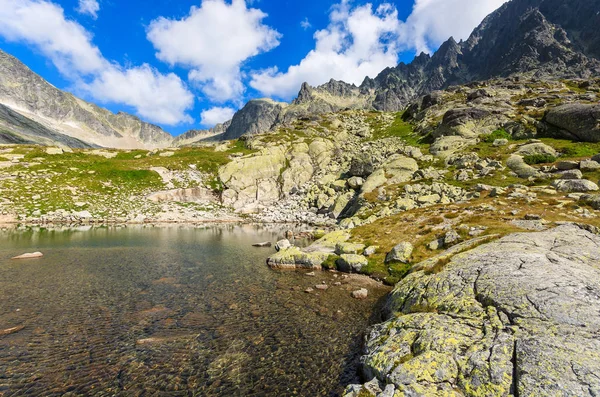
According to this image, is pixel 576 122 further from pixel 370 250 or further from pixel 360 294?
pixel 360 294

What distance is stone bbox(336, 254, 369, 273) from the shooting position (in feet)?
93.5

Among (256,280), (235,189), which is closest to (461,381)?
(256,280)

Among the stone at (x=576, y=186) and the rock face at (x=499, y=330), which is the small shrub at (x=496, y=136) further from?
the rock face at (x=499, y=330)

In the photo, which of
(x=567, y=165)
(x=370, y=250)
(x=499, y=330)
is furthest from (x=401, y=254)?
(x=567, y=165)

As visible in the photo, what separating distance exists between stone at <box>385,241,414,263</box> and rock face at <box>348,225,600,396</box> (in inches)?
434

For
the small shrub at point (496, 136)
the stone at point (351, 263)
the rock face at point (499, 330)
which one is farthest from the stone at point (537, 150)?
the rock face at point (499, 330)

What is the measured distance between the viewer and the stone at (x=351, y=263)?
93.5 ft

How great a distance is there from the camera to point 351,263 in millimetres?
28641

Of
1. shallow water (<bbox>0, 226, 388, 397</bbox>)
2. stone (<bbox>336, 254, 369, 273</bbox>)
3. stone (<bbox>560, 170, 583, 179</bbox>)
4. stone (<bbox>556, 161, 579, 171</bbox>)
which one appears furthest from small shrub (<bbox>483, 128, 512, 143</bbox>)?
shallow water (<bbox>0, 226, 388, 397</bbox>)

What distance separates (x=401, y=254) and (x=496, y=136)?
75.6 metres

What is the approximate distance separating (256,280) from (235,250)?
13.6 metres

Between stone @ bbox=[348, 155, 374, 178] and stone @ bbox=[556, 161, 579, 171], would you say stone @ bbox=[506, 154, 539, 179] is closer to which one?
stone @ bbox=[556, 161, 579, 171]

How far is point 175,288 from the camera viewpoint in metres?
22.7

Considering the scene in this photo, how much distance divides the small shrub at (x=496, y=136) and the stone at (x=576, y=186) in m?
45.2
